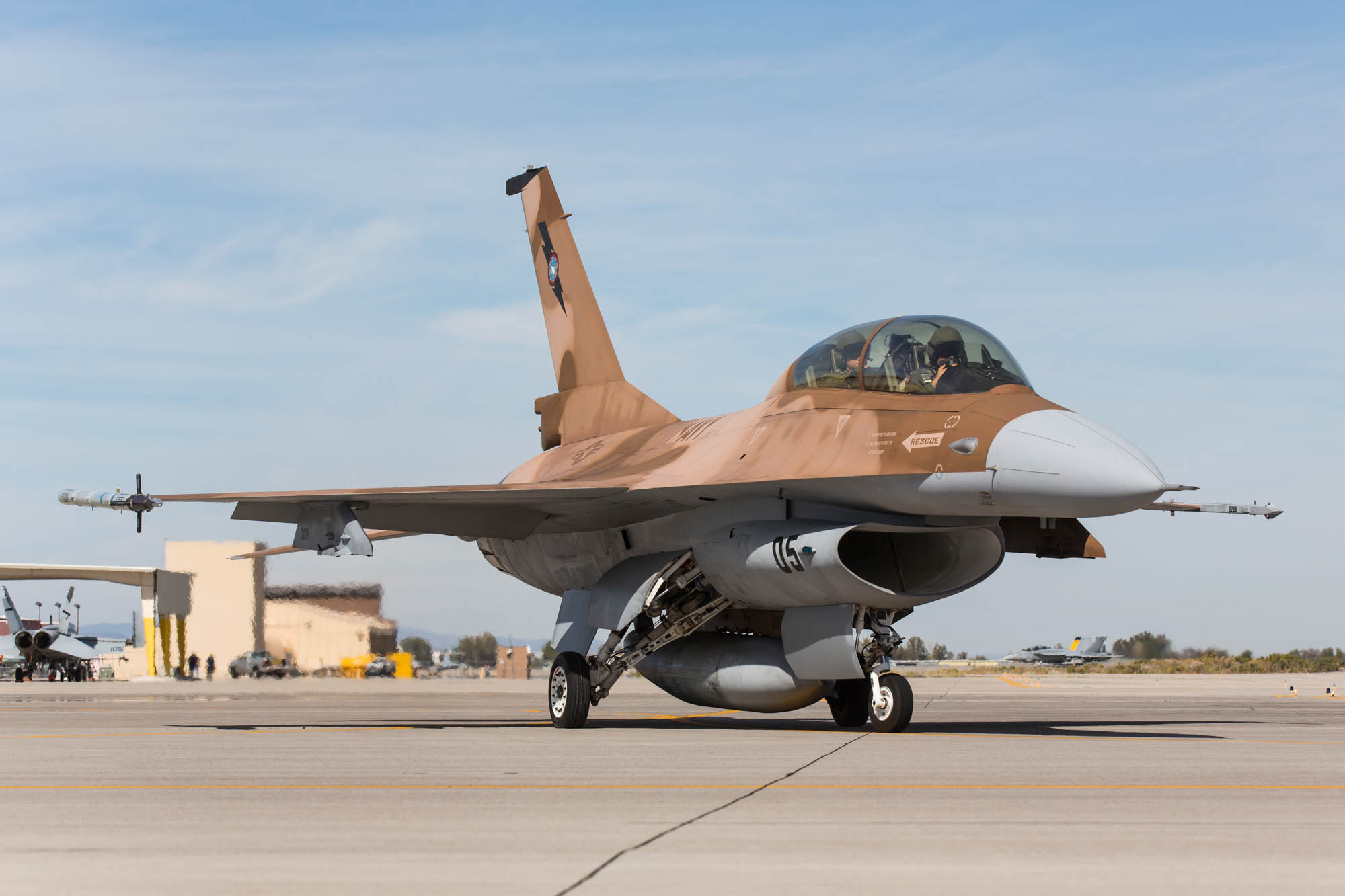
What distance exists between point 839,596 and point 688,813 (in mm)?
5950

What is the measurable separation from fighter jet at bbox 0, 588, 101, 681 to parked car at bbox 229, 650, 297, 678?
38.1ft

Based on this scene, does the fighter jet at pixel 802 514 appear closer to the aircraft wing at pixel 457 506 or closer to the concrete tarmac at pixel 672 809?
the aircraft wing at pixel 457 506

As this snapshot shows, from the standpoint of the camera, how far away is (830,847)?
5250 mm

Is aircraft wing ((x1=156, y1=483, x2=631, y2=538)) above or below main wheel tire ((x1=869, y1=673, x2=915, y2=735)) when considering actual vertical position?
above

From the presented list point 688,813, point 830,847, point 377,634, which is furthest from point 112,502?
point 377,634

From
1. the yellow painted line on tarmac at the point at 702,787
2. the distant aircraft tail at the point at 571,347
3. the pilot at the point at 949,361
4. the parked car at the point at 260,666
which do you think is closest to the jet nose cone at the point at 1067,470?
the pilot at the point at 949,361

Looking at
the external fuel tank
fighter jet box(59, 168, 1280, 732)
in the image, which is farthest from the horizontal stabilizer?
the external fuel tank

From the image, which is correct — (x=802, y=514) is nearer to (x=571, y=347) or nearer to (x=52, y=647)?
(x=571, y=347)

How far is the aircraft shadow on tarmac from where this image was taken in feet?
40.9

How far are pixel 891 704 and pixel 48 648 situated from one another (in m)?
41.6

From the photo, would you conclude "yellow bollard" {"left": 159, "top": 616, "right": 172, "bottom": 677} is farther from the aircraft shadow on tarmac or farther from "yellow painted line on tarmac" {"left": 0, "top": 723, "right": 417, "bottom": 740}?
"yellow painted line on tarmac" {"left": 0, "top": 723, "right": 417, "bottom": 740}

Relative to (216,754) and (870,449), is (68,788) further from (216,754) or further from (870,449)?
(870,449)

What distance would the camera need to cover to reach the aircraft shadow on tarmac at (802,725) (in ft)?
40.9

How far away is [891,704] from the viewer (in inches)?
472
